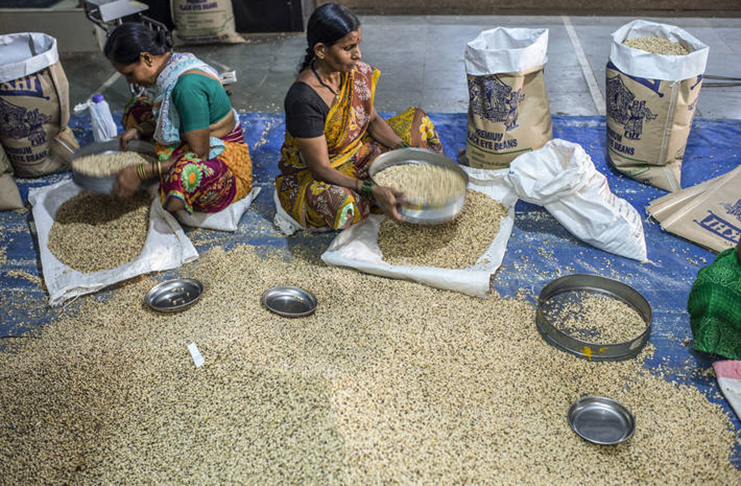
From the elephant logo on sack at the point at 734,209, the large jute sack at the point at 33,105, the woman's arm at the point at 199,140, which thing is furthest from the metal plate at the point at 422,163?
the large jute sack at the point at 33,105

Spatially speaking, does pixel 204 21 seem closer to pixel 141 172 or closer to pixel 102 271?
pixel 141 172

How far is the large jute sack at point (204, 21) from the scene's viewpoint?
5.29 meters

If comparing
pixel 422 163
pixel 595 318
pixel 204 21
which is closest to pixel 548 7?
pixel 204 21

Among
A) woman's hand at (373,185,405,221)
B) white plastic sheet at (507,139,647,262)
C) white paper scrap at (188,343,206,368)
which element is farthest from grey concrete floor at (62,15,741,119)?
white paper scrap at (188,343,206,368)

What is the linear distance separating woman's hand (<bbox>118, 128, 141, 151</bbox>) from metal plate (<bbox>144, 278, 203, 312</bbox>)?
0.90 meters

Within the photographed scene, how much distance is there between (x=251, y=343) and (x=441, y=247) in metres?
0.99

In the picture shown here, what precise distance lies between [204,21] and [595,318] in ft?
14.8

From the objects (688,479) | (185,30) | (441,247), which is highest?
(185,30)

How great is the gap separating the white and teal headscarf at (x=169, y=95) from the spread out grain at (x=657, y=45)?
2.26 metres

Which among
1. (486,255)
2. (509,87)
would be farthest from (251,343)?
(509,87)

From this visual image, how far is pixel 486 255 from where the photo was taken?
277 cm

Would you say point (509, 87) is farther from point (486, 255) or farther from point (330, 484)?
point (330, 484)

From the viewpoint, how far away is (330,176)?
8.95 ft

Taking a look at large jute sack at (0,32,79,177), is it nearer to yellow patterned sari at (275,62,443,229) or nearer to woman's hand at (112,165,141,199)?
woman's hand at (112,165,141,199)
